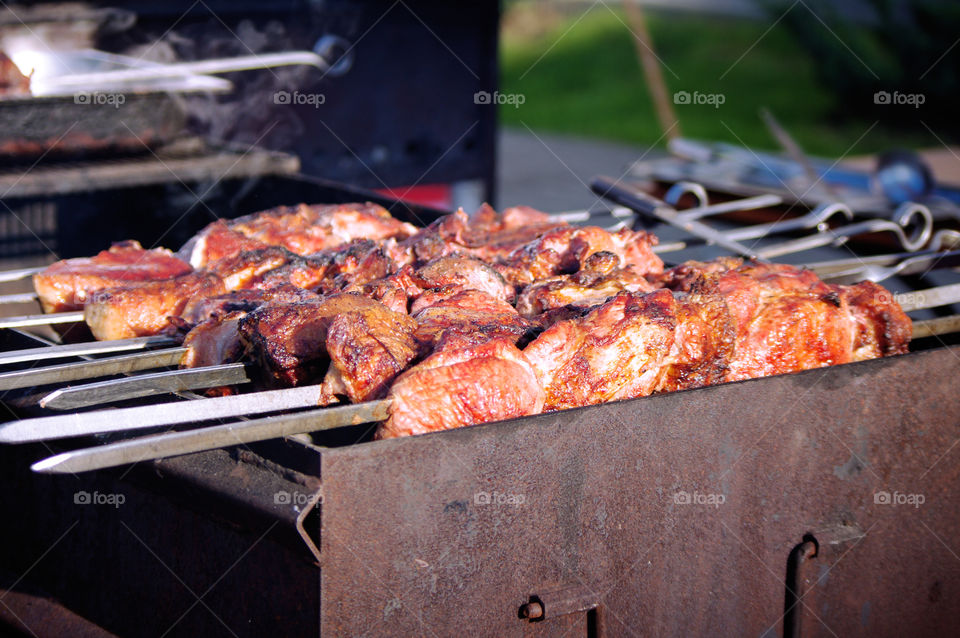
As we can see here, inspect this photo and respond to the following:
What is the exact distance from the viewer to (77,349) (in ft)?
8.21

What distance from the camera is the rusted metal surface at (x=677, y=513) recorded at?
6.83 feet

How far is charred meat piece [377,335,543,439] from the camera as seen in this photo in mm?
2188

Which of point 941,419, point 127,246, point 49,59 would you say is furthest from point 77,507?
point 49,59

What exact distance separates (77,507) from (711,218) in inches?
183

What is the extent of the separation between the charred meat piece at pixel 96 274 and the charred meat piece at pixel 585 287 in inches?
50.6

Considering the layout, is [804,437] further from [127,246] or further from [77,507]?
[127,246]

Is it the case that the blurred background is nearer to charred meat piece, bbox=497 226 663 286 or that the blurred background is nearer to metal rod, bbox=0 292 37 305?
charred meat piece, bbox=497 226 663 286

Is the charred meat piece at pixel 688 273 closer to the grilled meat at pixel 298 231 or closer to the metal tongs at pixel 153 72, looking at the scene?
the grilled meat at pixel 298 231

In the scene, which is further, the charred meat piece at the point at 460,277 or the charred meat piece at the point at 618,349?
the charred meat piece at the point at 460,277

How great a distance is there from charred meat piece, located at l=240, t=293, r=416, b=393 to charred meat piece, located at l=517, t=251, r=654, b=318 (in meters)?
0.44

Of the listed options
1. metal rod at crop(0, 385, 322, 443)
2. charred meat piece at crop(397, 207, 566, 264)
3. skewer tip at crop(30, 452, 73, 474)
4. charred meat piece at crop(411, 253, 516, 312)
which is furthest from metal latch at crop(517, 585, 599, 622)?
charred meat piece at crop(397, 207, 566, 264)

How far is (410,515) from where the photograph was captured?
2.09 metres
